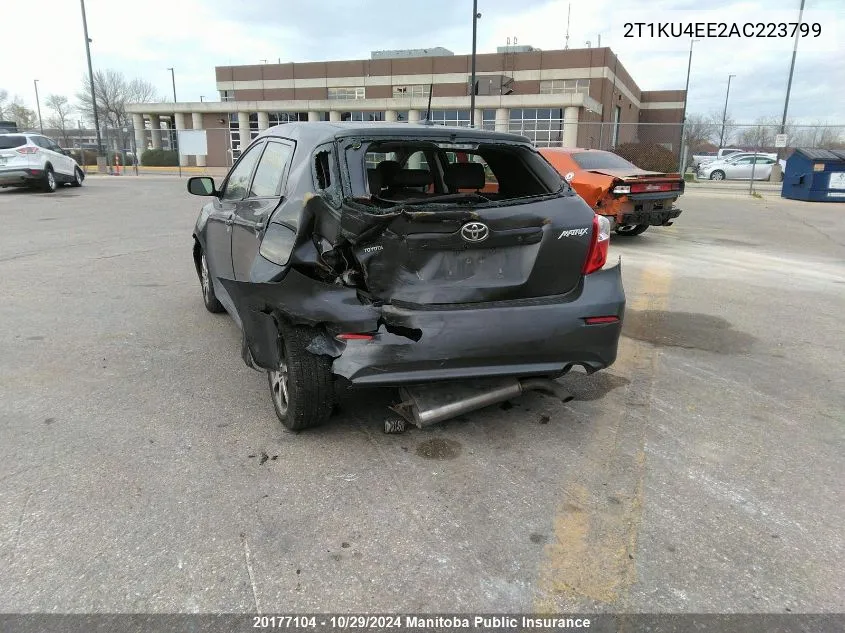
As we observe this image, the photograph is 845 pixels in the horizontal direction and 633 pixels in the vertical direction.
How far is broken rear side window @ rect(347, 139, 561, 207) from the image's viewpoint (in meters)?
3.53

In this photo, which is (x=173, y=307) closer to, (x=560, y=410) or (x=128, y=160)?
(x=560, y=410)

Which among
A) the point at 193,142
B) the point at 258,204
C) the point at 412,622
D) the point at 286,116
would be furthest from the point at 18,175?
the point at 286,116

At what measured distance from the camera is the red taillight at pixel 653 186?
1000 cm

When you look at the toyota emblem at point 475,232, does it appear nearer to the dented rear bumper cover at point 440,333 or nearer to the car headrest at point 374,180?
the dented rear bumper cover at point 440,333

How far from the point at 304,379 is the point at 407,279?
2.49 ft

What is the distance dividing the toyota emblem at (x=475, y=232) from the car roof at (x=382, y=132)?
2.44 ft

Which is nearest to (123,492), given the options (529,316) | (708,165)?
(529,316)

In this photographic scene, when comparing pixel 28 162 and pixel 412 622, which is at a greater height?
pixel 28 162

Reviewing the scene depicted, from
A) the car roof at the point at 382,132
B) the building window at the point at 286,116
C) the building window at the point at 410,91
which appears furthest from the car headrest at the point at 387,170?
the building window at the point at 410,91

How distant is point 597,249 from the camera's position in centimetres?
348

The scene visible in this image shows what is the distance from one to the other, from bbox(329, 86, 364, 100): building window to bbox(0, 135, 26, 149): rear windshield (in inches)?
1796

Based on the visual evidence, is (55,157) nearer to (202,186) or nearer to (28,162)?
(28,162)

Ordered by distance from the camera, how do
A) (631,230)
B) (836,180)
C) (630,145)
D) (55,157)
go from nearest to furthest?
1. (631,230)
2. (55,157)
3. (836,180)
4. (630,145)

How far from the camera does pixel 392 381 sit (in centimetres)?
307
